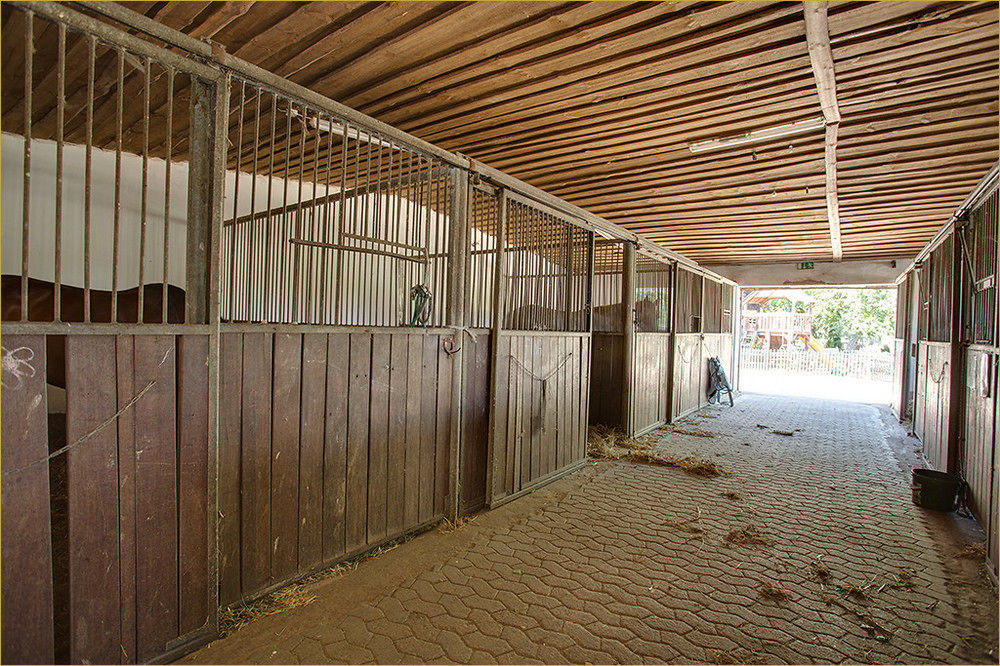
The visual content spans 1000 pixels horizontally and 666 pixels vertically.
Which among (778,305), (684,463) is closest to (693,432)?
(684,463)

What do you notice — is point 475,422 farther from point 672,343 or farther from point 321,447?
point 672,343

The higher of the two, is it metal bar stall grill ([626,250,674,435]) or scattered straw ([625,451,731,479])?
metal bar stall grill ([626,250,674,435])

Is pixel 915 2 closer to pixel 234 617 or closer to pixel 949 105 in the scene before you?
pixel 949 105

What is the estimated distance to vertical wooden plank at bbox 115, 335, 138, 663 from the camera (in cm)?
180

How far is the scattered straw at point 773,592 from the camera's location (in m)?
2.48

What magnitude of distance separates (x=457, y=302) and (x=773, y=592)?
2.46m

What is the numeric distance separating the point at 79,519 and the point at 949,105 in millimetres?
5015

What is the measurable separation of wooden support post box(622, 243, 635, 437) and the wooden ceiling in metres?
1.18

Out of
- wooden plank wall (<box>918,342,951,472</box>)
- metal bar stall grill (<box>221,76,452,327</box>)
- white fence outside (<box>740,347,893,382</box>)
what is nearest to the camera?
metal bar stall grill (<box>221,76,452,327</box>)

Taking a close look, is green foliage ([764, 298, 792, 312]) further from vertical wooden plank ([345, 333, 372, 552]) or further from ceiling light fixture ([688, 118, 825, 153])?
vertical wooden plank ([345, 333, 372, 552])

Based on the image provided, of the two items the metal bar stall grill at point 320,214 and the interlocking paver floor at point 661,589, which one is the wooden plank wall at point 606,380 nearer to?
the interlocking paver floor at point 661,589

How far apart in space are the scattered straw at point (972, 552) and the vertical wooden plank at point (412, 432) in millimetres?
3347

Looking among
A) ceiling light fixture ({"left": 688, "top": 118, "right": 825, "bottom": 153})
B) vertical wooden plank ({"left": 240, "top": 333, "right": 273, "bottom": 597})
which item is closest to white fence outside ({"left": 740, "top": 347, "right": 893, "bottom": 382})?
ceiling light fixture ({"left": 688, "top": 118, "right": 825, "bottom": 153})

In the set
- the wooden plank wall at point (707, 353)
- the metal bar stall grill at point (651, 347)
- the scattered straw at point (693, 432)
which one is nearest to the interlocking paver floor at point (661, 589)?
the metal bar stall grill at point (651, 347)
